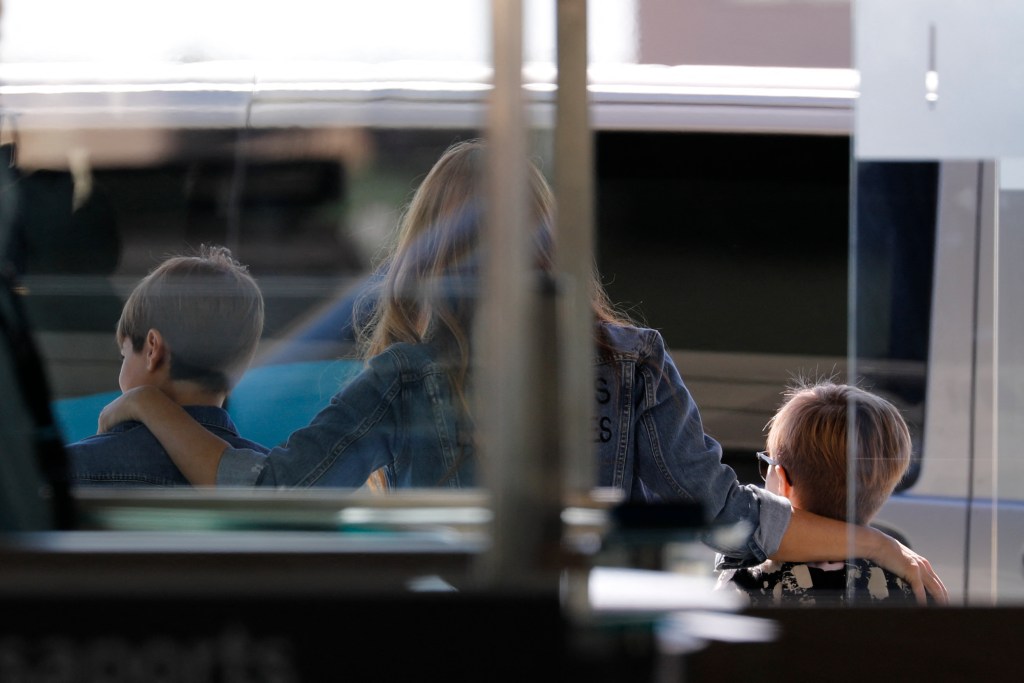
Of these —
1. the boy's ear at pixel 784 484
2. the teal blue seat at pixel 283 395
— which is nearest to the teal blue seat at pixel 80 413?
the teal blue seat at pixel 283 395

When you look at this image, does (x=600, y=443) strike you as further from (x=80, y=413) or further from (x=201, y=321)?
(x=80, y=413)

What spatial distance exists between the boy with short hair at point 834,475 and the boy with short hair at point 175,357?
102 centimetres

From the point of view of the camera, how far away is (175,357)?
6.54 feet

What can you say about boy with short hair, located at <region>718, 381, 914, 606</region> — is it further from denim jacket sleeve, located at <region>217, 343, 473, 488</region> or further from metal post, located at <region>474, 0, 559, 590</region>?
metal post, located at <region>474, 0, 559, 590</region>

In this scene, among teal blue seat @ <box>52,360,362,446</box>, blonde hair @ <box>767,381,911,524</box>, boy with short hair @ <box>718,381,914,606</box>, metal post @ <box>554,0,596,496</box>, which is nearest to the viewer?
metal post @ <box>554,0,596,496</box>

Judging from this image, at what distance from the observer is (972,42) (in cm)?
227

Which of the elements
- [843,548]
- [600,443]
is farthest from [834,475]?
[600,443]

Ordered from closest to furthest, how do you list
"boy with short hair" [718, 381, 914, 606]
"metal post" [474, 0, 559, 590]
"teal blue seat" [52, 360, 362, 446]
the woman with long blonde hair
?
"metal post" [474, 0, 559, 590], the woman with long blonde hair, "teal blue seat" [52, 360, 362, 446], "boy with short hair" [718, 381, 914, 606]

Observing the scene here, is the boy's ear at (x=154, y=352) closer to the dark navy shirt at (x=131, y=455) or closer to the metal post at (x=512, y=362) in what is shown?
the dark navy shirt at (x=131, y=455)

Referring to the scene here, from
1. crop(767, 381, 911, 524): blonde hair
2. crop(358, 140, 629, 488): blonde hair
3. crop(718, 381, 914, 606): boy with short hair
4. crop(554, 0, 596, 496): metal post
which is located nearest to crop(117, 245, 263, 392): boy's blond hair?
crop(358, 140, 629, 488): blonde hair

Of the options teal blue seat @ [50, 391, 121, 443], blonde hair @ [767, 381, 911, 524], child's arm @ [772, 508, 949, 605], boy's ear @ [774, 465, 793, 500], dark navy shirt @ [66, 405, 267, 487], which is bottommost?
child's arm @ [772, 508, 949, 605]

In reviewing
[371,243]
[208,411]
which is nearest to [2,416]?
[208,411]

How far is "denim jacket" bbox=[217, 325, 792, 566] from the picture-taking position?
156 centimetres

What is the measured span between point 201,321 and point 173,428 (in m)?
0.23
